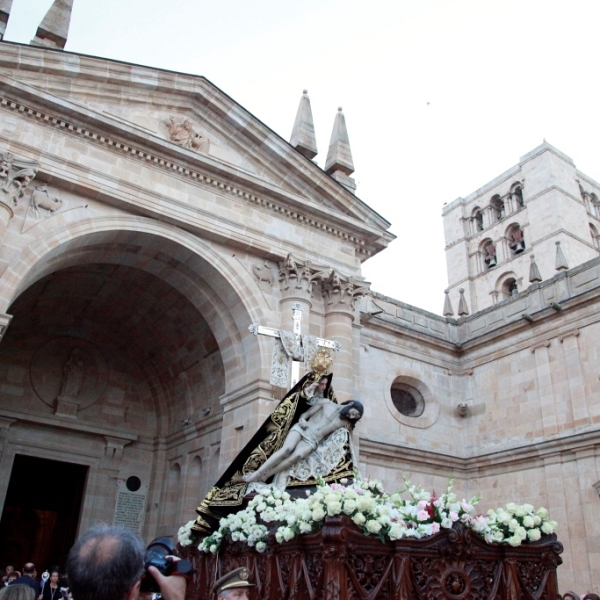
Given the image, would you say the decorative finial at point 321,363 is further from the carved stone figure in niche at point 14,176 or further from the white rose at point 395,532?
the carved stone figure in niche at point 14,176

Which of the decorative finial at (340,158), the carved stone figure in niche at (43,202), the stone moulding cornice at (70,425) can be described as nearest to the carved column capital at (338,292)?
the decorative finial at (340,158)

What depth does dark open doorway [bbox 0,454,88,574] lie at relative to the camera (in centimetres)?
1562

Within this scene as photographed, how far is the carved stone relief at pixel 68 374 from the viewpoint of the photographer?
16.2 meters

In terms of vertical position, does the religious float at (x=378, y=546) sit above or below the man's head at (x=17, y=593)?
above

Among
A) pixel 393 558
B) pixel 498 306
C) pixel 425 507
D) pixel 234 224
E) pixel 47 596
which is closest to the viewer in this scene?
pixel 393 558

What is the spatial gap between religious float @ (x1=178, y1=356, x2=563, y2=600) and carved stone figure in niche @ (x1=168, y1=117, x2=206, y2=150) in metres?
9.34

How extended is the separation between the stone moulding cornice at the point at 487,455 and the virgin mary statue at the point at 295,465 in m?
→ 10.0

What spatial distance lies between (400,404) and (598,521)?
633 centimetres

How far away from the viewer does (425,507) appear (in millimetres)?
5105

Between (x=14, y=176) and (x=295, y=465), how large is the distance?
7.92m

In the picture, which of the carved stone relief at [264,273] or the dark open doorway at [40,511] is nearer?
the carved stone relief at [264,273]

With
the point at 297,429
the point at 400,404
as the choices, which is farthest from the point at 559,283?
the point at 297,429

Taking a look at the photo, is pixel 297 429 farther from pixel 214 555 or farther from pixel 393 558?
pixel 393 558

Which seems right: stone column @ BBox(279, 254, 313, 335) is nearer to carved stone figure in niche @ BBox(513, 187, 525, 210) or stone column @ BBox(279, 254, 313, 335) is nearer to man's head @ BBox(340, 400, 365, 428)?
man's head @ BBox(340, 400, 365, 428)
